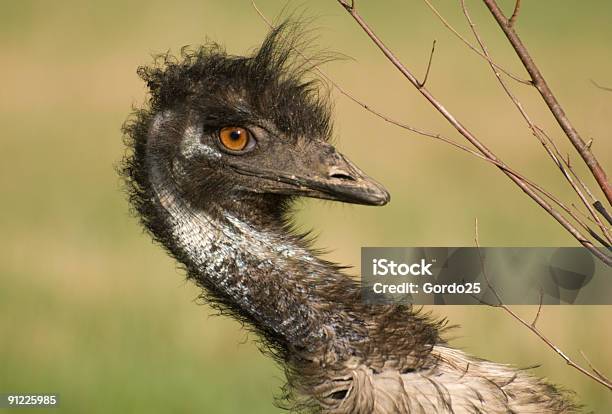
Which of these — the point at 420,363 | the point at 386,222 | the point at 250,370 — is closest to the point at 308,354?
the point at 420,363

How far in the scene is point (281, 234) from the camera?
4.93m

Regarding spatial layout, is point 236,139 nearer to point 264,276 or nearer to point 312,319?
point 264,276

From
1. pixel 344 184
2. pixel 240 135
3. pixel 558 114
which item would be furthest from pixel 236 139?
pixel 558 114

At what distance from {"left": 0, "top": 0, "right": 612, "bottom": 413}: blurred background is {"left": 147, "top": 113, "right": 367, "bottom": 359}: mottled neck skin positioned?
274 centimetres

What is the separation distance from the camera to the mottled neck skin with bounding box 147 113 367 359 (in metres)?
4.69

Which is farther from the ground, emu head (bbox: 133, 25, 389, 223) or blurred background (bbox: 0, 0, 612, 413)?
blurred background (bbox: 0, 0, 612, 413)

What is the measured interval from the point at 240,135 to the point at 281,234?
40cm

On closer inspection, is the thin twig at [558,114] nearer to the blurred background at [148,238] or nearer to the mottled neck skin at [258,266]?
the mottled neck skin at [258,266]

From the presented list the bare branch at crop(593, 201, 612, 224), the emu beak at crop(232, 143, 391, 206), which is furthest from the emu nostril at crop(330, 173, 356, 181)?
the bare branch at crop(593, 201, 612, 224)

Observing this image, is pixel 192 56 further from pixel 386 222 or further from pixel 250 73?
pixel 386 222

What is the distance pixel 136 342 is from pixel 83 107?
12.7ft

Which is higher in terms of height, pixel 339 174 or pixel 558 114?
pixel 339 174

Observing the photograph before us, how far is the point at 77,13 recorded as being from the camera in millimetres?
13438

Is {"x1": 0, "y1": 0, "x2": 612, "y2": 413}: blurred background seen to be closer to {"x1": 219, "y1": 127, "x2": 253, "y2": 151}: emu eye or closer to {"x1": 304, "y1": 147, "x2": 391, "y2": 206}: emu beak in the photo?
{"x1": 219, "y1": 127, "x2": 253, "y2": 151}: emu eye
